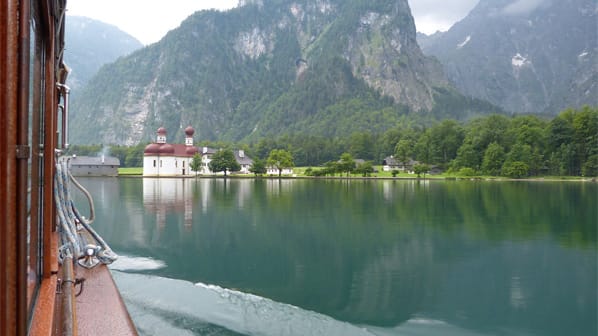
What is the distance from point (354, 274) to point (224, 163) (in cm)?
8166

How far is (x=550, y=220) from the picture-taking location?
25.1m

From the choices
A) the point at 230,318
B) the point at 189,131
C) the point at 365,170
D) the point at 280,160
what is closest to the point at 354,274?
the point at 230,318

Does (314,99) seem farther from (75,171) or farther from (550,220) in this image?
(550,220)

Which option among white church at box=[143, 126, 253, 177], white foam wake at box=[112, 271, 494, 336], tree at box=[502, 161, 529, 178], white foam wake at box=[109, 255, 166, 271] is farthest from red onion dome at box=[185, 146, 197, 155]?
white foam wake at box=[112, 271, 494, 336]

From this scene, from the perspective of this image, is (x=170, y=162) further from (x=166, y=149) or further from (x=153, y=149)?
(x=153, y=149)

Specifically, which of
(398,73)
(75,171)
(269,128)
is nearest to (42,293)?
(75,171)

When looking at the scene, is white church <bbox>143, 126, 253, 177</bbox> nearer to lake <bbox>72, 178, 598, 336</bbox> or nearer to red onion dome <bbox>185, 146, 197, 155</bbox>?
red onion dome <bbox>185, 146, 197, 155</bbox>

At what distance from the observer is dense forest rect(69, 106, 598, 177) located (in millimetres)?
83438

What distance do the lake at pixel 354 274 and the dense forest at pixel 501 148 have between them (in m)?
64.7

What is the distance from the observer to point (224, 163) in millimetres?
93125

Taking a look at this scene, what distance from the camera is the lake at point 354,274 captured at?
9070 millimetres

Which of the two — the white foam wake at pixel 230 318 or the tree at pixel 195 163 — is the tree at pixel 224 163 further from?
the white foam wake at pixel 230 318

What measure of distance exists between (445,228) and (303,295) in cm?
1253

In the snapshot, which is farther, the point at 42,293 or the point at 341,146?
the point at 341,146
